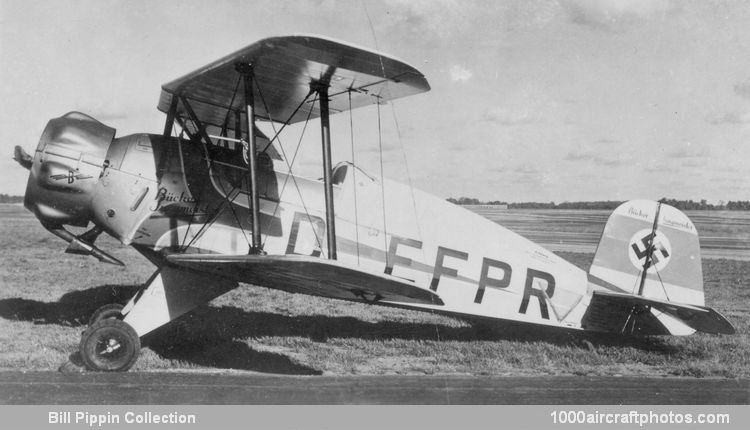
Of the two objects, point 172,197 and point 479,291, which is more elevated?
point 172,197

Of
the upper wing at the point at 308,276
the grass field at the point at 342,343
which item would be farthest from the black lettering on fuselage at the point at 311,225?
the grass field at the point at 342,343

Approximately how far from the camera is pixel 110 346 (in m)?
5.09

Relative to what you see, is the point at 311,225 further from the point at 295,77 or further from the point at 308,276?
the point at 295,77

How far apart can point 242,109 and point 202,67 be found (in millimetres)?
1630

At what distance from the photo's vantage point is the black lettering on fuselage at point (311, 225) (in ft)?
18.7

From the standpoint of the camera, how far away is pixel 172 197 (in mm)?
5520

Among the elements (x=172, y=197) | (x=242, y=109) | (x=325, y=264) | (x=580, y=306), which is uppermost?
(x=242, y=109)

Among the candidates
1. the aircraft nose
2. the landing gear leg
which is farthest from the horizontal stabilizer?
the aircraft nose

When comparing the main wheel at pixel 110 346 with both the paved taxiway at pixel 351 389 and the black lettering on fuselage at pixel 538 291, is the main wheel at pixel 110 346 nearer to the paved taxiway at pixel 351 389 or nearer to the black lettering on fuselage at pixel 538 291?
the paved taxiway at pixel 351 389

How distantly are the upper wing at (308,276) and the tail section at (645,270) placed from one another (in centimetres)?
225
